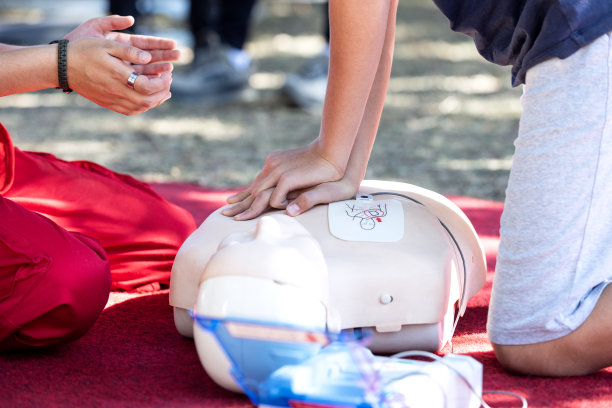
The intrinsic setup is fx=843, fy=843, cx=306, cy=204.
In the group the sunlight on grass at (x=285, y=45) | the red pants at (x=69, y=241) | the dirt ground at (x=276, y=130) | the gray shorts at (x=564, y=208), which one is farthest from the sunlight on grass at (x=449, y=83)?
the gray shorts at (x=564, y=208)

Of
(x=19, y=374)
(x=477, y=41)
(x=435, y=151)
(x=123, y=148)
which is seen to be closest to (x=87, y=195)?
(x=19, y=374)

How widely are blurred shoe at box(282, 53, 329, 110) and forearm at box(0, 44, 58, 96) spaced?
197cm

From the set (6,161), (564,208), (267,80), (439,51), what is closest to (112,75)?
(6,161)

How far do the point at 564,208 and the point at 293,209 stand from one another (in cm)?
35

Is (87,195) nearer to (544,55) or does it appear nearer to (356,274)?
(356,274)

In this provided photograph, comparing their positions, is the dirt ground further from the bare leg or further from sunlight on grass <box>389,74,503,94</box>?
the bare leg

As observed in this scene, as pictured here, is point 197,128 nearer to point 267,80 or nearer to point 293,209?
point 267,80

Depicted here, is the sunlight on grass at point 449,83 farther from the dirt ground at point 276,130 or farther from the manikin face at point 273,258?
the manikin face at point 273,258

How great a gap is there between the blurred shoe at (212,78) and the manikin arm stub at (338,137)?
2.02m

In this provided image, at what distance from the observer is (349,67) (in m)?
1.14

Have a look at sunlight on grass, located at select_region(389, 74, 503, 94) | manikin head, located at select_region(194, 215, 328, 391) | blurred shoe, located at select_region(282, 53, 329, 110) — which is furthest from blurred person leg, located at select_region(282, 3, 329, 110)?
manikin head, located at select_region(194, 215, 328, 391)

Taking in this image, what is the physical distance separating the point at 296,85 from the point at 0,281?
2.12 meters

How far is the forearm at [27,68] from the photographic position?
111 centimetres

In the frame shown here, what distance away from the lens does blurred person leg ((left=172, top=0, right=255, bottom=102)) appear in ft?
10.5
